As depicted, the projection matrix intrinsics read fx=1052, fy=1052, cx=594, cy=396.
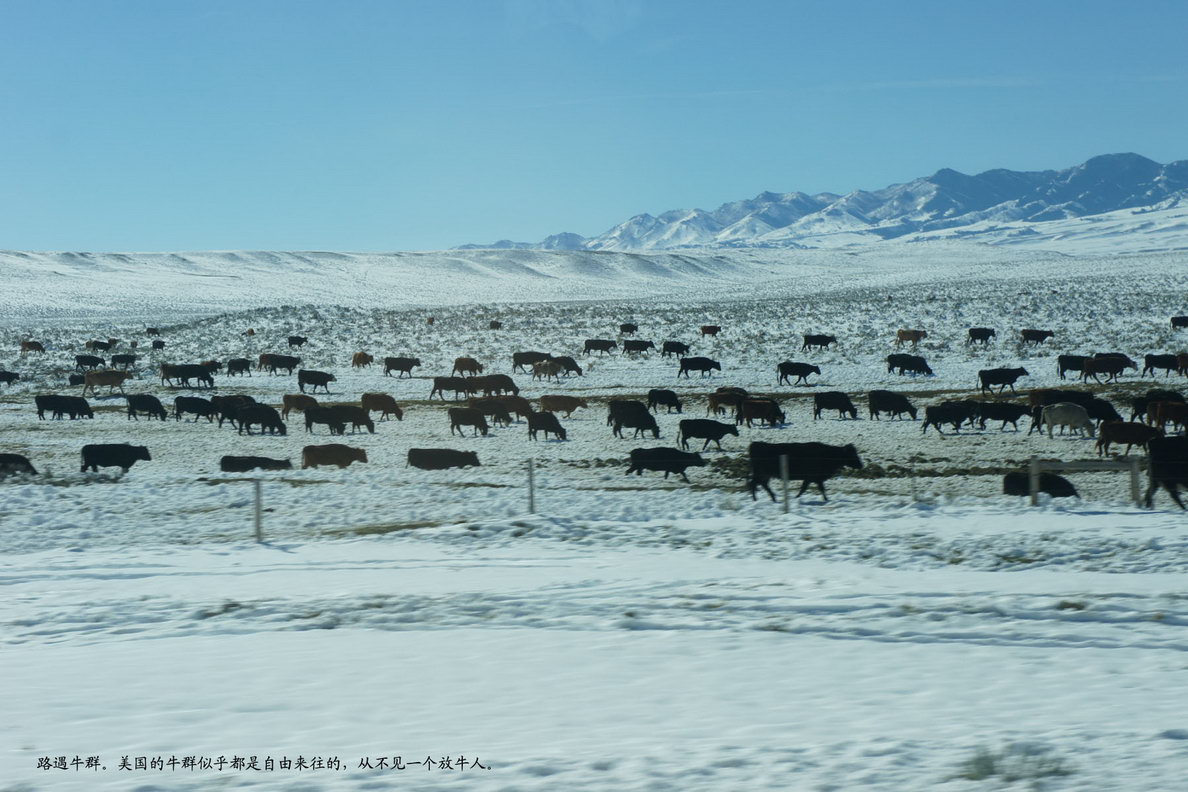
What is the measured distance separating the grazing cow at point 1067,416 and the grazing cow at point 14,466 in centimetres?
2115

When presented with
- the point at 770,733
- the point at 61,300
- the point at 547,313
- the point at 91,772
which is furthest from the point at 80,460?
the point at 61,300

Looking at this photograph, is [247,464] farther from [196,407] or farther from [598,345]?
[598,345]

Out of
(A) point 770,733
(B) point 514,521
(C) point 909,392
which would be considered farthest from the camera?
(C) point 909,392

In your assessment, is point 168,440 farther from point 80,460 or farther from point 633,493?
point 633,493

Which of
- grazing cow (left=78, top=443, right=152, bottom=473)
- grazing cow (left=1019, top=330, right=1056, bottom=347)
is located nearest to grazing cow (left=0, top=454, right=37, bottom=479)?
grazing cow (left=78, top=443, right=152, bottom=473)

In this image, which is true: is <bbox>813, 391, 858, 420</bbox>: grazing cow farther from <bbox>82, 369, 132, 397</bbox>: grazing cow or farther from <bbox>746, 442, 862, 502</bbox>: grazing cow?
<bbox>82, 369, 132, 397</bbox>: grazing cow

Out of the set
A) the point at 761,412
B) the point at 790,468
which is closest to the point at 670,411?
the point at 761,412

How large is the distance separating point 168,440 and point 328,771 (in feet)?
73.8

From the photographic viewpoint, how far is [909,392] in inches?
1272

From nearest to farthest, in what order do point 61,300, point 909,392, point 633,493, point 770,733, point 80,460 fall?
1. point 770,733
2. point 633,493
3. point 80,460
4. point 909,392
5. point 61,300

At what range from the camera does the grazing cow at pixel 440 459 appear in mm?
21594

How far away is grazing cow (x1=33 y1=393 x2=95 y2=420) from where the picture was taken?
3050 cm

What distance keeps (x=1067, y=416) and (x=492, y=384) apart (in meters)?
18.3

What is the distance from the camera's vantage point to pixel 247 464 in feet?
70.3
